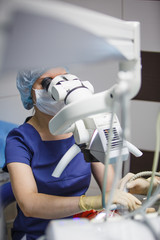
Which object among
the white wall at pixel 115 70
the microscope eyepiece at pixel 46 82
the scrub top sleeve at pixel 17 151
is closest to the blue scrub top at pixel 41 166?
the scrub top sleeve at pixel 17 151

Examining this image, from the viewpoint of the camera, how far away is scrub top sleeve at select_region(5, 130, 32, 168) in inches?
53.4

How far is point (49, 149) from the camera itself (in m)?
1.50

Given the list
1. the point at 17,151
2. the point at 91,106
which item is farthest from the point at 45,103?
the point at 91,106

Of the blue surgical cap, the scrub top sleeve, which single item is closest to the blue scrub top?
the scrub top sleeve

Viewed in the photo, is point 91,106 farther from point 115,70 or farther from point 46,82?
point 115,70

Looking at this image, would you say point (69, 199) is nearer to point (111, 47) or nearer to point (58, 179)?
point (58, 179)

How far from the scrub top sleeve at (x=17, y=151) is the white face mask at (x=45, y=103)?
19cm

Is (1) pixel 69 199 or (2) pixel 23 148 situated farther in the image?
(2) pixel 23 148

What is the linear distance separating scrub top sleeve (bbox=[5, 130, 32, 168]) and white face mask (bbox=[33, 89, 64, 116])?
0.19m

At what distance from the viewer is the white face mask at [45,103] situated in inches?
53.2

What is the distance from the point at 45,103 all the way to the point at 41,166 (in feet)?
1.09

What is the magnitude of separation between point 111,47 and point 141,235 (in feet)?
1.42

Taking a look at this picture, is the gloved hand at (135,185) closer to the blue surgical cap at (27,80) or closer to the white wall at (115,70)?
the blue surgical cap at (27,80)

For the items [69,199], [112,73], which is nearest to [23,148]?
[69,199]
